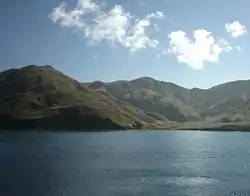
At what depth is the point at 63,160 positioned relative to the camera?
11912cm

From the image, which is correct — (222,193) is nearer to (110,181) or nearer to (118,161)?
(110,181)

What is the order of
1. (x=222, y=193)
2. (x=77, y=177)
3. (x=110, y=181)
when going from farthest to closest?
(x=77, y=177) → (x=110, y=181) → (x=222, y=193)

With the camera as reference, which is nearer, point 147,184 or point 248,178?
point 147,184

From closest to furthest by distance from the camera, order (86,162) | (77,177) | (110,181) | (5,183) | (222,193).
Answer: (222,193)
(5,183)
(110,181)
(77,177)
(86,162)

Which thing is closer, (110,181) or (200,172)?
(110,181)

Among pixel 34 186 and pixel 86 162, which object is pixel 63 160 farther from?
pixel 34 186

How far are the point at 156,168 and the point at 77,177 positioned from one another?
25.1 meters

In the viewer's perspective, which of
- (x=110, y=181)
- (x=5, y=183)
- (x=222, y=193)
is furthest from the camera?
(x=110, y=181)

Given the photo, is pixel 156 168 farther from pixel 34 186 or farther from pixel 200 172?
pixel 34 186

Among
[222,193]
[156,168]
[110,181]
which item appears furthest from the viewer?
[156,168]

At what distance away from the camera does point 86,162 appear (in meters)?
114

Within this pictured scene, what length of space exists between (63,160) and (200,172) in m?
41.3

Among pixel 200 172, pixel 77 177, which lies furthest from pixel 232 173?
pixel 77 177

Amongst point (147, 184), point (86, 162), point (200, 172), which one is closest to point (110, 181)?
point (147, 184)
